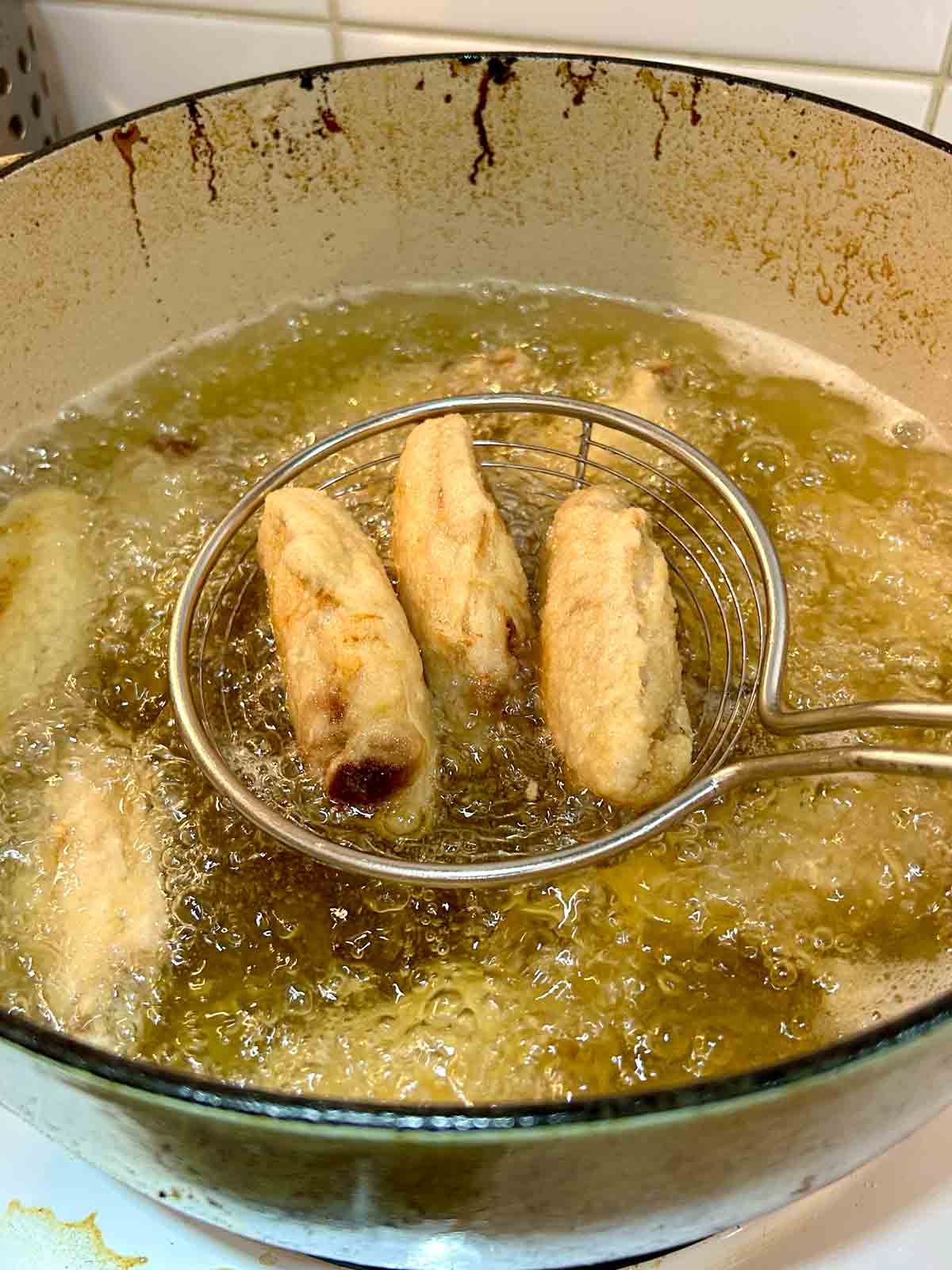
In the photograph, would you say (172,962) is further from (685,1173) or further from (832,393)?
(832,393)

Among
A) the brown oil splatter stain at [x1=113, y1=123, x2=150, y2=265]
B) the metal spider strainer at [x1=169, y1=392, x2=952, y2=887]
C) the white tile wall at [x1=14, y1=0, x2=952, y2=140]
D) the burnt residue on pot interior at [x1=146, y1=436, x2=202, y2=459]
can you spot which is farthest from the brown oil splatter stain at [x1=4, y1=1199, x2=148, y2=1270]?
the white tile wall at [x1=14, y1=0, x2=952, y2=140]

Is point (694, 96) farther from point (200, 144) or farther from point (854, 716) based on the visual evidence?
point (854, 716)

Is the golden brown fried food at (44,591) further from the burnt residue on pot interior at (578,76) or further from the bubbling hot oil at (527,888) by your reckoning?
the burnt residue on pot interior at (578,76)

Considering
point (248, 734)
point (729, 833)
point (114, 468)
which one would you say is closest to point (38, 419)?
point (114, 468)

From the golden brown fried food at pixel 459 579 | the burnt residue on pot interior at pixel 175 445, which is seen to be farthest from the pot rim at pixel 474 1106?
the burnt residue on pot interior at pixel 175 445

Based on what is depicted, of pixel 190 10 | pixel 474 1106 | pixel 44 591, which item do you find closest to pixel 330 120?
pixel 190 10

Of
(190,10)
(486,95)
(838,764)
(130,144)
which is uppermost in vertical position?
(190,10)
